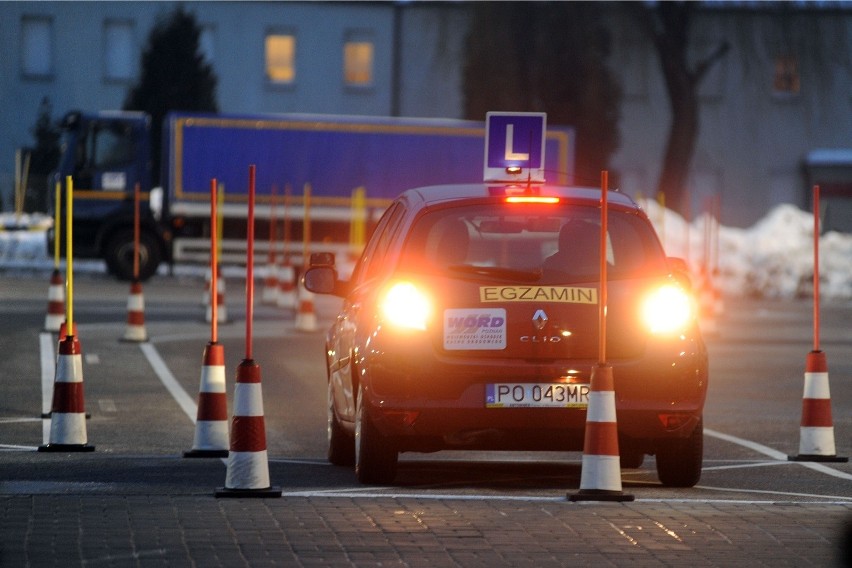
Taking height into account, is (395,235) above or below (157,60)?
below

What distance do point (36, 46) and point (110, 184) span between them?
82.2 ft

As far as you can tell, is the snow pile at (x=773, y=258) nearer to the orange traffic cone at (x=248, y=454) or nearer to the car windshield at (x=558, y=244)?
the car windshield at (x=558, y=244)

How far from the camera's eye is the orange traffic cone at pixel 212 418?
11.8m

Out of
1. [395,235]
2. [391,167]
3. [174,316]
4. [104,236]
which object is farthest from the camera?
[391,167]

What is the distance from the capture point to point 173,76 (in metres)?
58.4

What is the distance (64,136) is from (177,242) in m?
2.98

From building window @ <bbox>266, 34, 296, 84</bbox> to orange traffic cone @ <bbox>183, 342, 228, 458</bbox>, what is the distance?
172 ft

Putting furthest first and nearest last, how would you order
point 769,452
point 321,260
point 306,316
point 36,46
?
1. point 36,46
2. point 306,316
3. point 769,452
4. point 321,260

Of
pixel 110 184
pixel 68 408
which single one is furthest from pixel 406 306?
pixel 110 184

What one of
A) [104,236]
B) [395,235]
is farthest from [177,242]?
[395,235]

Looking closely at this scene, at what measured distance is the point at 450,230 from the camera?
10.6m

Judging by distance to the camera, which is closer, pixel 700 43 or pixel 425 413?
pixel 425 413

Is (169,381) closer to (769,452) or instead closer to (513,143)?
(513,143)

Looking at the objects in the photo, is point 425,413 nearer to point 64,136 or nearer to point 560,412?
point 560,412
